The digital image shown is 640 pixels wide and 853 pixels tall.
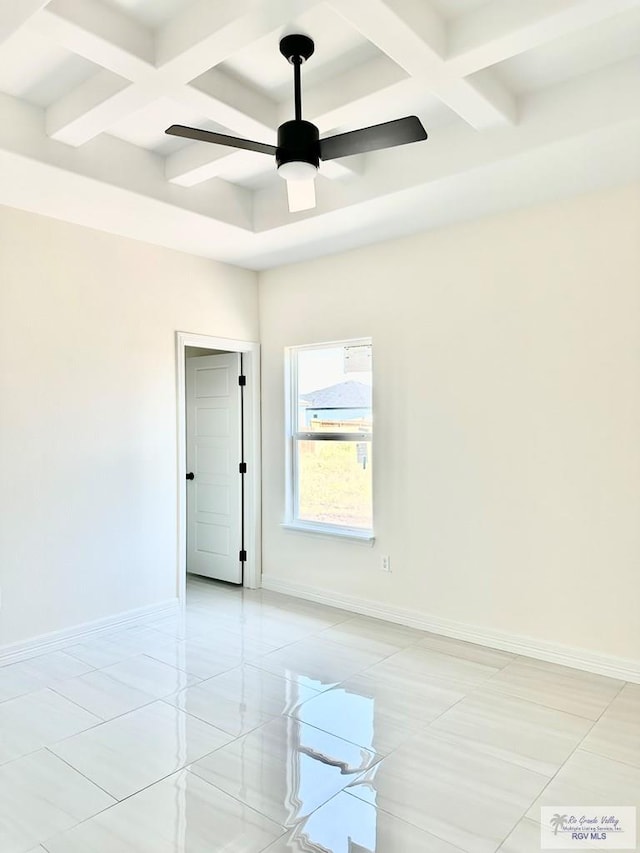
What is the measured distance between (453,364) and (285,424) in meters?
1.59

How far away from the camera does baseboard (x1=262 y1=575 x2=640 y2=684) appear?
3266 millimetres

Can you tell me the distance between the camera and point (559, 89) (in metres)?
2.76

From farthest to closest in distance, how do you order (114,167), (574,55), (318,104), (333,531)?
(333,531), (114,167), (318,104), (574,55)

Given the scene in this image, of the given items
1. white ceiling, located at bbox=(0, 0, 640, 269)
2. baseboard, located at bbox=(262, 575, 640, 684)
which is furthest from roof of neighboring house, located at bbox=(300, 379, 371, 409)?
baseboard, located at bbox=(262, 575, 640, 684)

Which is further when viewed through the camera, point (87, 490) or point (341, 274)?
point (341, 274)

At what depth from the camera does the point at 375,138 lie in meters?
2.25

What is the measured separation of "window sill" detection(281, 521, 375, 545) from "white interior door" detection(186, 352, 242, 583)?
583 millimetres

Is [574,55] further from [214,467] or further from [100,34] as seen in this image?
[214,467]

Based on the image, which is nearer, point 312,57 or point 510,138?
point 312,57

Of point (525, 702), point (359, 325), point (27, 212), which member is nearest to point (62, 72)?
point (27, 212)

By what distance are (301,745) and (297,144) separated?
248cm

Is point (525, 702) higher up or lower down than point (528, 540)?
lower down

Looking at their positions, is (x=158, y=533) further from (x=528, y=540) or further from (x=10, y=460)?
(x=528, y=540)

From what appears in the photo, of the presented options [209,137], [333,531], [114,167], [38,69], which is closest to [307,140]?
[209,137]
